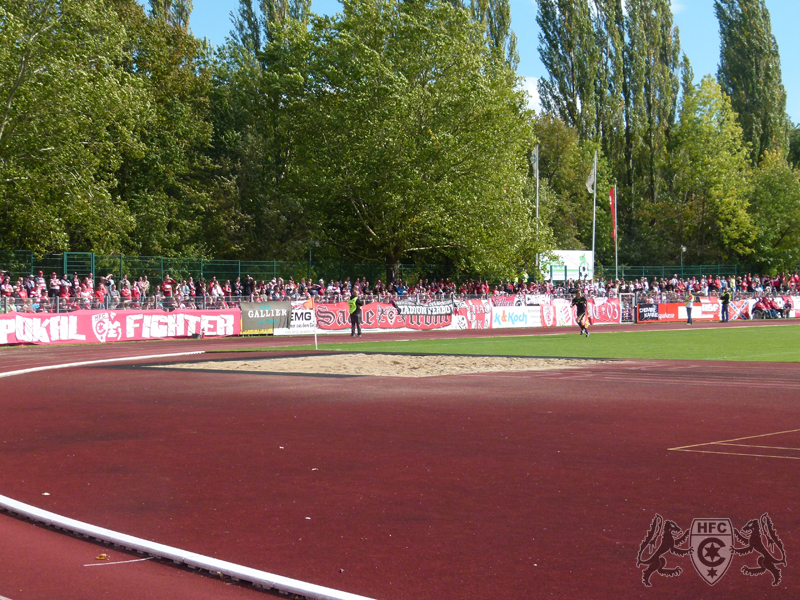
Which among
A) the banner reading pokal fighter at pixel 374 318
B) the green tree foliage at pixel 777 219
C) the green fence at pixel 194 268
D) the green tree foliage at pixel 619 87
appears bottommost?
the banner reading pokal fighter at pixel 374 318

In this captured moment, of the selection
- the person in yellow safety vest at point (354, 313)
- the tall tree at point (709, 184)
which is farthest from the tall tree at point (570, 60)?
the person in yellow safety vest at point (354, 313)

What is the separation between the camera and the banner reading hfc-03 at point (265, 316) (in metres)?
37.0

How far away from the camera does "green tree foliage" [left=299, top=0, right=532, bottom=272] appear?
147 feet

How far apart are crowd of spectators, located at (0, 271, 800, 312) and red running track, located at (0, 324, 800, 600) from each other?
1758 cm

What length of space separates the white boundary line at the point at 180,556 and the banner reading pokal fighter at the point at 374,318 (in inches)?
1266

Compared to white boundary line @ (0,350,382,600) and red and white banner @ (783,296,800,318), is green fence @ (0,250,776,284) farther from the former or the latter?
white boundary line @ (0,350,382,600)

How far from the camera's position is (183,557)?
5.38 meters

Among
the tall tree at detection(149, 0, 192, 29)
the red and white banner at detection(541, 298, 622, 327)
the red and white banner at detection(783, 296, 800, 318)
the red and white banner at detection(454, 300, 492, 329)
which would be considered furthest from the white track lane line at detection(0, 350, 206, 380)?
the red and white banner at detection(783, 296, 800, 318)

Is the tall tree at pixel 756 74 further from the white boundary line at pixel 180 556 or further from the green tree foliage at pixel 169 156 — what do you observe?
the white boundary line at pixel 180 556

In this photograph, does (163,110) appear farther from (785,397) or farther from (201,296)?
(785,397)

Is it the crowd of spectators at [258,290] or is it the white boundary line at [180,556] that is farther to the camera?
the crowd of spectators at [258,290]

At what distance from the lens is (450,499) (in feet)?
23.0

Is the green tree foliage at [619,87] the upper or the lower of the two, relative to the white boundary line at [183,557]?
upper

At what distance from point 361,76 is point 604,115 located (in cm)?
3526
